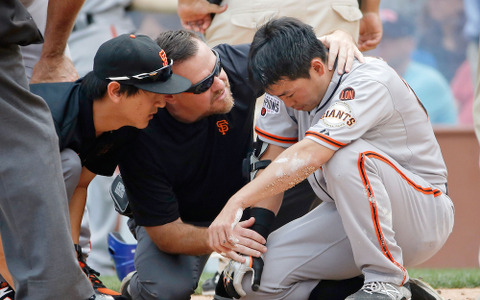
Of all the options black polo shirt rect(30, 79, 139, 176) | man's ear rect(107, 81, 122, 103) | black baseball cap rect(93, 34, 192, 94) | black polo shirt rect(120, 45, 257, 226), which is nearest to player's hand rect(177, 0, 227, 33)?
black polo shirt rect(120, 45, 257, 226)

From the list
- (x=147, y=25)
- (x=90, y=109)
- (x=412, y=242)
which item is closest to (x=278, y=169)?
(x=412, y=242)

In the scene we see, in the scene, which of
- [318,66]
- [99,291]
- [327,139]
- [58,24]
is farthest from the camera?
[58,24]

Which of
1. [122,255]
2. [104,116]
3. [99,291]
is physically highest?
[104,116]

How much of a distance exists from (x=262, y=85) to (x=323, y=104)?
1.00 ft

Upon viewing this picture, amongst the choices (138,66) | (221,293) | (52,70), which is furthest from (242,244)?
(52,70)

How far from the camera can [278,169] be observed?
11.2 feet

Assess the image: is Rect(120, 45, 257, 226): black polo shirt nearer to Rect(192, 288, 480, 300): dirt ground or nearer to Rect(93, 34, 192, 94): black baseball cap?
Rect(93, 34, 192, 94): black baseball cap

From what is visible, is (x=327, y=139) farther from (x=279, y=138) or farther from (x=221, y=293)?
(x=221, y=293)

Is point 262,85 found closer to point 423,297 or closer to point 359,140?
point 359,140

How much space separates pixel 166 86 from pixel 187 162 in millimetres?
722

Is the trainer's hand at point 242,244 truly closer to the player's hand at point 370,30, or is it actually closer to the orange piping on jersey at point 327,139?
the orange piping on jersey at point 327,139

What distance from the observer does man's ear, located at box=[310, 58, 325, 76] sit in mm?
3598

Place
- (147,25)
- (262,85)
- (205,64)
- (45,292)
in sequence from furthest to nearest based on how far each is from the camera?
(147,25) → (205,64) → (262,85) → (45,292)

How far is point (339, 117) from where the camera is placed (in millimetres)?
3398
